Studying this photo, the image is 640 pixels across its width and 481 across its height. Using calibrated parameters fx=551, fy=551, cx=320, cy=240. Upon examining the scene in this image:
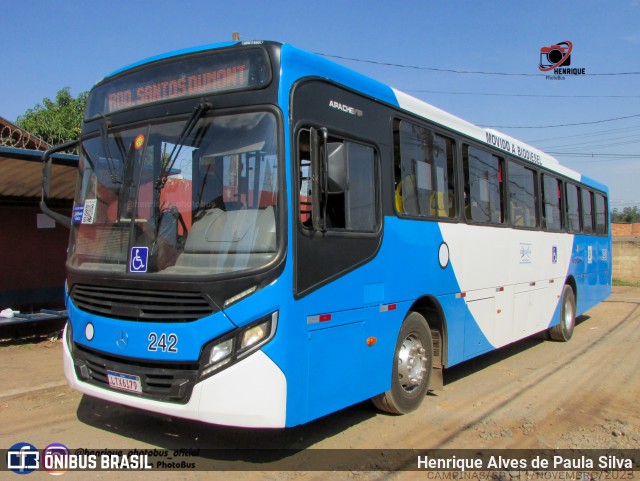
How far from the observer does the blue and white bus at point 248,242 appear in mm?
3920

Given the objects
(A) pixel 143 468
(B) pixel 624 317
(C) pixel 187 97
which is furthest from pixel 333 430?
(B) pixel 624 317

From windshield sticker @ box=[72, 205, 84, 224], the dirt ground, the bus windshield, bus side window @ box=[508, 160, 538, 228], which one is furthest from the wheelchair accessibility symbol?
bus side window @ box=[508, 160, 538, 228]

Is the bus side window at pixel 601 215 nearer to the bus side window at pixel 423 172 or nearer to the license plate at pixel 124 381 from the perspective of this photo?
the bus side window at pixel 423 172

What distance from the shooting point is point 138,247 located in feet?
14.0

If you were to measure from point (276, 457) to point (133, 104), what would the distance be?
324cm

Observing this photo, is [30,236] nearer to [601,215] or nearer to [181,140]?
[181,140]

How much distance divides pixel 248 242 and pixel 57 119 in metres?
20.4

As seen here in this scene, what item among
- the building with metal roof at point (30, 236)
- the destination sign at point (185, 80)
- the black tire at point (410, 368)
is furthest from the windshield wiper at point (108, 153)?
the building with metal roof at point (30, 236)

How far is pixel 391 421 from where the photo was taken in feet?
18.3

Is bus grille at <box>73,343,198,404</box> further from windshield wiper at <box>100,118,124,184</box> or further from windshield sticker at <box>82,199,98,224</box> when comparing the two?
windshield wiper at <box>100,118,124,184</box>

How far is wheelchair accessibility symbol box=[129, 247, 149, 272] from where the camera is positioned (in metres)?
4.20

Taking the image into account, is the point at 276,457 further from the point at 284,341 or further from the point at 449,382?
the point at 449,382

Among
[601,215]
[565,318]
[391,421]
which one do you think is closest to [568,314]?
[565,318]

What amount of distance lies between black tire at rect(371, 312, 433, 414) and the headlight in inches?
73.1
